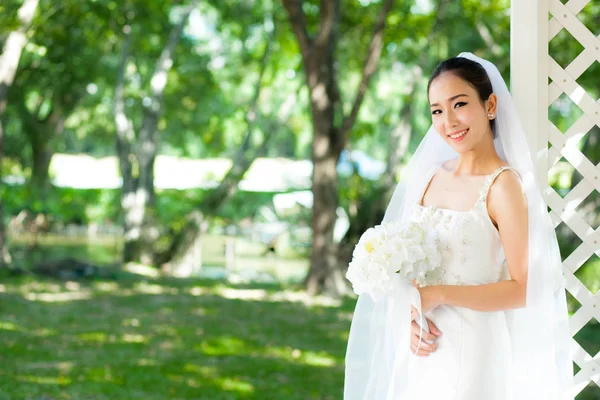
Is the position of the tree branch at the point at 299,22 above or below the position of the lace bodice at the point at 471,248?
above

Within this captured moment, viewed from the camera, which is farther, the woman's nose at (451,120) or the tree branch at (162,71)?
the tree branch at (162,71)

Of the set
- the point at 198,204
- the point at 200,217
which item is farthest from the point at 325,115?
the point at 198,204

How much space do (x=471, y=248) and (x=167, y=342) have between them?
585 centimetres

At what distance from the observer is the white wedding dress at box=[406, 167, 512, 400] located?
103 inches

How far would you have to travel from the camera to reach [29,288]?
1138 cm

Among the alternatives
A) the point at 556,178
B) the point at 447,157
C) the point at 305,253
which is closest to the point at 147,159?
the point at 305,253

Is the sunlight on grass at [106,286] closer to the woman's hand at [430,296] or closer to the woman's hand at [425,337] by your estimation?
the woman's hand at [425,337]

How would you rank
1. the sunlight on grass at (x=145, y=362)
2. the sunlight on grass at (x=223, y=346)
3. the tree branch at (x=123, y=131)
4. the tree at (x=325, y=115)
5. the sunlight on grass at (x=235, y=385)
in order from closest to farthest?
the sunlight on grass at (x=235, y=385) → the sunlight on grass at (x=145, y=362) → the sunlight on grass at (x=223, y=346) → the tree at (x=325, y=115) → the tree branch at (x=123, y=131)

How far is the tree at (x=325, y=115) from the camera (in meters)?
10.6

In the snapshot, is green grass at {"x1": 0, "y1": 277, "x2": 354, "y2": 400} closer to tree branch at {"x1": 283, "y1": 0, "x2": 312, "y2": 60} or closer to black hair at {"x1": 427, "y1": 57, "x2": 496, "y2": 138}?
tree branch at {"x1": 283, "y1": 0, "x2": 312, "y2": 60}

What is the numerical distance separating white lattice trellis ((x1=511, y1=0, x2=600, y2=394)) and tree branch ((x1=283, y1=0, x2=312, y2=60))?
771 centimetres

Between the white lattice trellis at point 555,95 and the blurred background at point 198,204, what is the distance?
3.59m

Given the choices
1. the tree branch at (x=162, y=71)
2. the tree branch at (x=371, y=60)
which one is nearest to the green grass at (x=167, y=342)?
the tree branch at (x=371, y=60)

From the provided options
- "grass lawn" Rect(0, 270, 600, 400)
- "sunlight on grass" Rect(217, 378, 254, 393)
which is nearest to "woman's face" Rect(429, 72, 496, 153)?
"grass lawn" Rect(0, 270, 600, 400)
